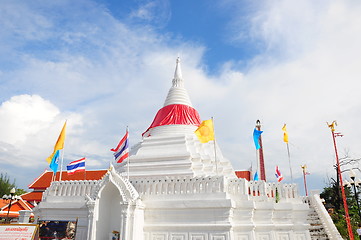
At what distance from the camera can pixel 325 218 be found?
18078mm

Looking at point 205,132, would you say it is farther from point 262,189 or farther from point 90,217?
point 90,217

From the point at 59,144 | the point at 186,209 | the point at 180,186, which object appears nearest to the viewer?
the point at 186,209

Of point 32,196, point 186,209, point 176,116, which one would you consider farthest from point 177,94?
point 32,196

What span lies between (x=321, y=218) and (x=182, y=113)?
1463cm

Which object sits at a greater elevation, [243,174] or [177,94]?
[177,94]

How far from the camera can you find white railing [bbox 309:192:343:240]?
1683 cm

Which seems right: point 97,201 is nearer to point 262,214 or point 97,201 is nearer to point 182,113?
point 262,214

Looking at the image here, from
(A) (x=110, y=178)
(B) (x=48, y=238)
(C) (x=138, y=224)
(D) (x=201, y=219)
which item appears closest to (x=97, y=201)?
(A) (x=110, y=178)

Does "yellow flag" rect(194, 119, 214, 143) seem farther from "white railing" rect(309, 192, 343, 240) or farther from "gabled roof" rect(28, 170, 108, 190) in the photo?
"gabled roof" rect(28, 170, 108, 190)

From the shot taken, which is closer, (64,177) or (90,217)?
(90,217)

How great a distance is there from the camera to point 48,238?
17.2 meters

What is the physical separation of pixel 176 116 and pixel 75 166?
10.6 m

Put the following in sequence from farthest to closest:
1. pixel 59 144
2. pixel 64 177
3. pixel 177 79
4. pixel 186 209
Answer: pixel 64 177 < pixel 177 79 < pixel 59 144 < pixel 186 209

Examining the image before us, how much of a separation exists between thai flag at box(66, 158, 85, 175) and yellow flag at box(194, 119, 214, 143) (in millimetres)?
8788
